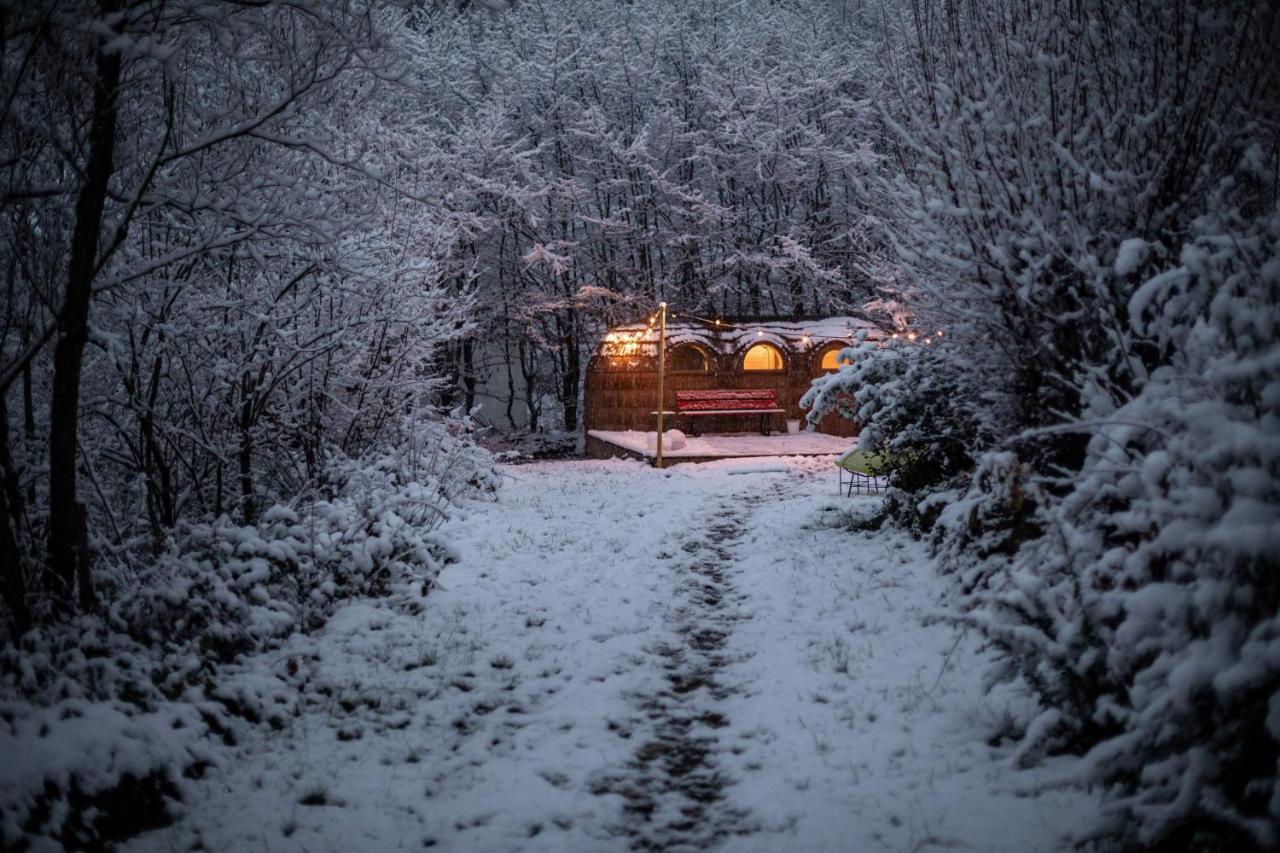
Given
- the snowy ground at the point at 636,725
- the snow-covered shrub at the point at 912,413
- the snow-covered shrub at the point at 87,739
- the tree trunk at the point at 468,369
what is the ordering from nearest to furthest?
the snow-covered shrub at the point at 87,739, the snowy ground at the point at 636,725, the snow-covered shrub at the point at 912,413, the tree trunk at the point at 468,369

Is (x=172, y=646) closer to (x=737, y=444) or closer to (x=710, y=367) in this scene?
(x=737, y=444)

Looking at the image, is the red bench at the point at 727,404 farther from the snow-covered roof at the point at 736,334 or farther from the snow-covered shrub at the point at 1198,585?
the snow-covered shrub at the point at 1198,585

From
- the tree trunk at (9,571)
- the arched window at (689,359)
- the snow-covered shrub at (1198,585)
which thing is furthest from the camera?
the arched window at (689,359)

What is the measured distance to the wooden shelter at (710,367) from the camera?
21.5 meters

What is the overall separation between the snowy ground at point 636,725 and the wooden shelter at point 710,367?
46.1 feet

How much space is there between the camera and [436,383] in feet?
35.6

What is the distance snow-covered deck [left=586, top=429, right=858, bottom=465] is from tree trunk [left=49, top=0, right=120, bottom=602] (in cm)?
1310

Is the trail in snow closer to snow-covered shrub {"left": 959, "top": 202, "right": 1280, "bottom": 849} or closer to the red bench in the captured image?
snow-covered shrub {"left": 959, "top": 202, "right": 1280, "bottom": 849}

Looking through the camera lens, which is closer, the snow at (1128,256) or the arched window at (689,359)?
the snow at (1128,256)

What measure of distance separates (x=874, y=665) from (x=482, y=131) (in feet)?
66.7

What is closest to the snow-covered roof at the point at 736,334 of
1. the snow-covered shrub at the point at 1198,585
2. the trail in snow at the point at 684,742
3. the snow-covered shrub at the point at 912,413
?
the snow-covered shrub at the point at 912,413

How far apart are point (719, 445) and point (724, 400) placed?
2708 millimetres

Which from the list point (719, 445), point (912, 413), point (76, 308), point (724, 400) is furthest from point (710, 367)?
point (76, 308)

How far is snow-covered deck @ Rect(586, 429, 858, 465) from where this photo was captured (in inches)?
682
